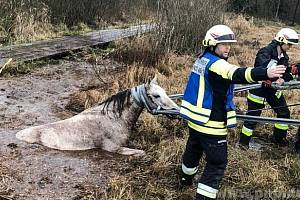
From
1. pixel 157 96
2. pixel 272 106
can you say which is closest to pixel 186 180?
pixel 157 96

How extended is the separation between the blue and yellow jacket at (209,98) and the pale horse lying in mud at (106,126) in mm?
1099

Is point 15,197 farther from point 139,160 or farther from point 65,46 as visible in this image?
point 65,46

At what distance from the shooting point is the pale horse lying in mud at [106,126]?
5004 millimetres

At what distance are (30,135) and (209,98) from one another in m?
2.36

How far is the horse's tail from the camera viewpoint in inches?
199

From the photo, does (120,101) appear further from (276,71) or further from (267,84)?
(276,71)

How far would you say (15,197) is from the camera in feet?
12.9

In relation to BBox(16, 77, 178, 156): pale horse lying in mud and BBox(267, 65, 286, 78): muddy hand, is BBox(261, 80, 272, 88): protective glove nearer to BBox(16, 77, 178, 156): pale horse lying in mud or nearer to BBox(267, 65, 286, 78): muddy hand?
BBox(16, 77, 178, 156): pale horse lying in mud

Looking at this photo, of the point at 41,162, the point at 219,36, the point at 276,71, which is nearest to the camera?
the point at 276,71

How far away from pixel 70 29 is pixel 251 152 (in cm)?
965

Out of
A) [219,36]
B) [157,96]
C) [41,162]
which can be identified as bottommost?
[41,162]

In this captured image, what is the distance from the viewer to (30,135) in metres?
5.11

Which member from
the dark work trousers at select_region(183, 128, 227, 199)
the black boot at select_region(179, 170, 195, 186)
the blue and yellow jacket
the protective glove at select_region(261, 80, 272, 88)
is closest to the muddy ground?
the black boot at select_region(179, 170, 195, 186)

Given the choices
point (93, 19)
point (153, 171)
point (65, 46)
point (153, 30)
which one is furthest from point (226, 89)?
point (93, 19)
